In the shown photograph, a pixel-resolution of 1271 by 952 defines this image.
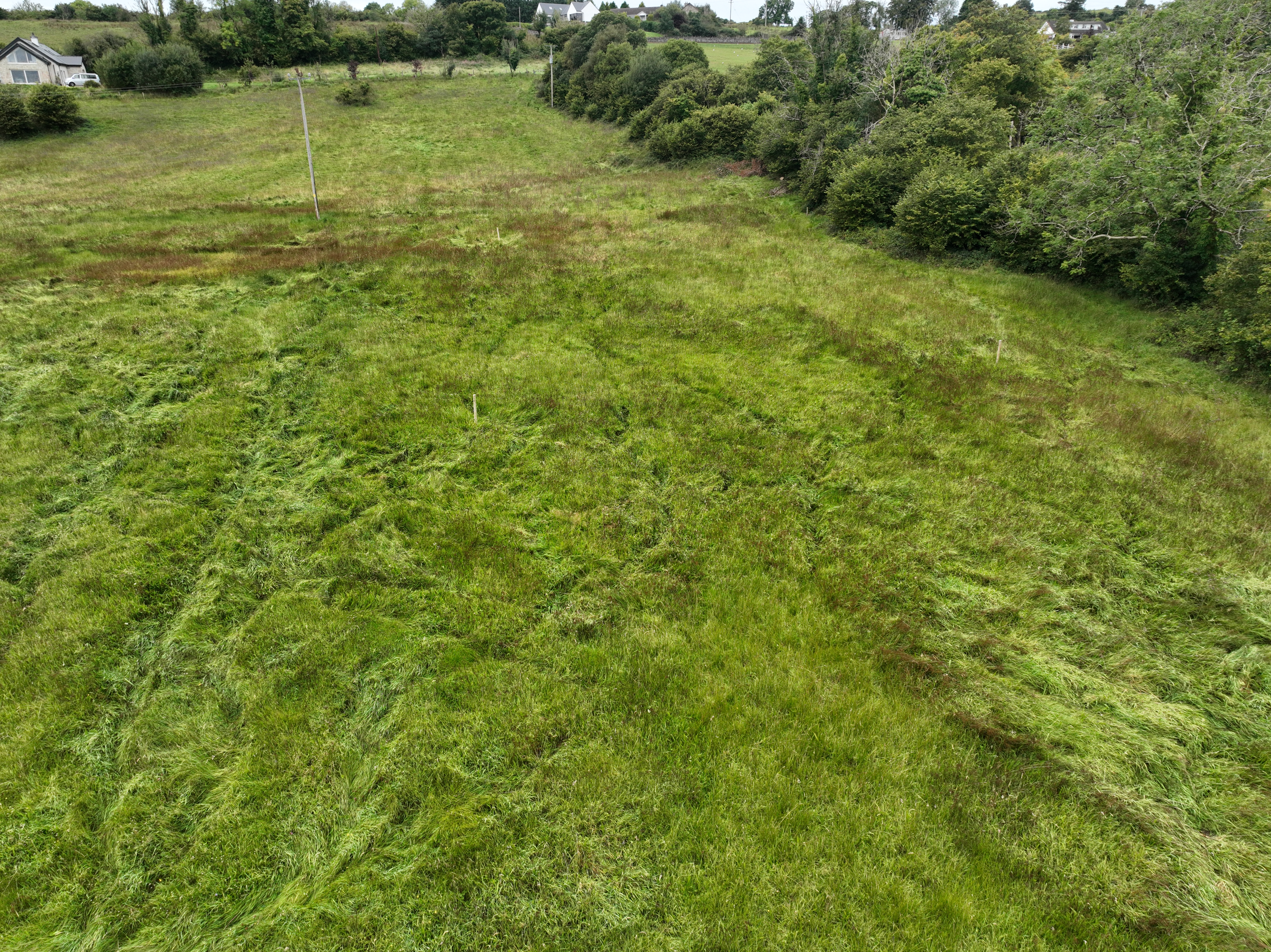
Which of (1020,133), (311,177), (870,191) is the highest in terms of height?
(1020,133)

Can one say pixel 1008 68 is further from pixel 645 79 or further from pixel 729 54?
pixel 729 54

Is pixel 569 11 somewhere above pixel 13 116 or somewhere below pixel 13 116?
above

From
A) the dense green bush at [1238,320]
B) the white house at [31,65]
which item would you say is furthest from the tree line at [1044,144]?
the white house at [31,65]

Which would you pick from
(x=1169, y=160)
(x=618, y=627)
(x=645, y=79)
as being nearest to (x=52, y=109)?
(x=645, y=79)

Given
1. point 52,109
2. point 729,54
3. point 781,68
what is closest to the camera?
point 52,109

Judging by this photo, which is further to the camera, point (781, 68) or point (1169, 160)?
point (781, 68)

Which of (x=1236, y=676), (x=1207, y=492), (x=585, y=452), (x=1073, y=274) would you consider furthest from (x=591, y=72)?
(x=1236, y=676)

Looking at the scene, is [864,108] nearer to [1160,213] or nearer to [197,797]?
[1160,213]
